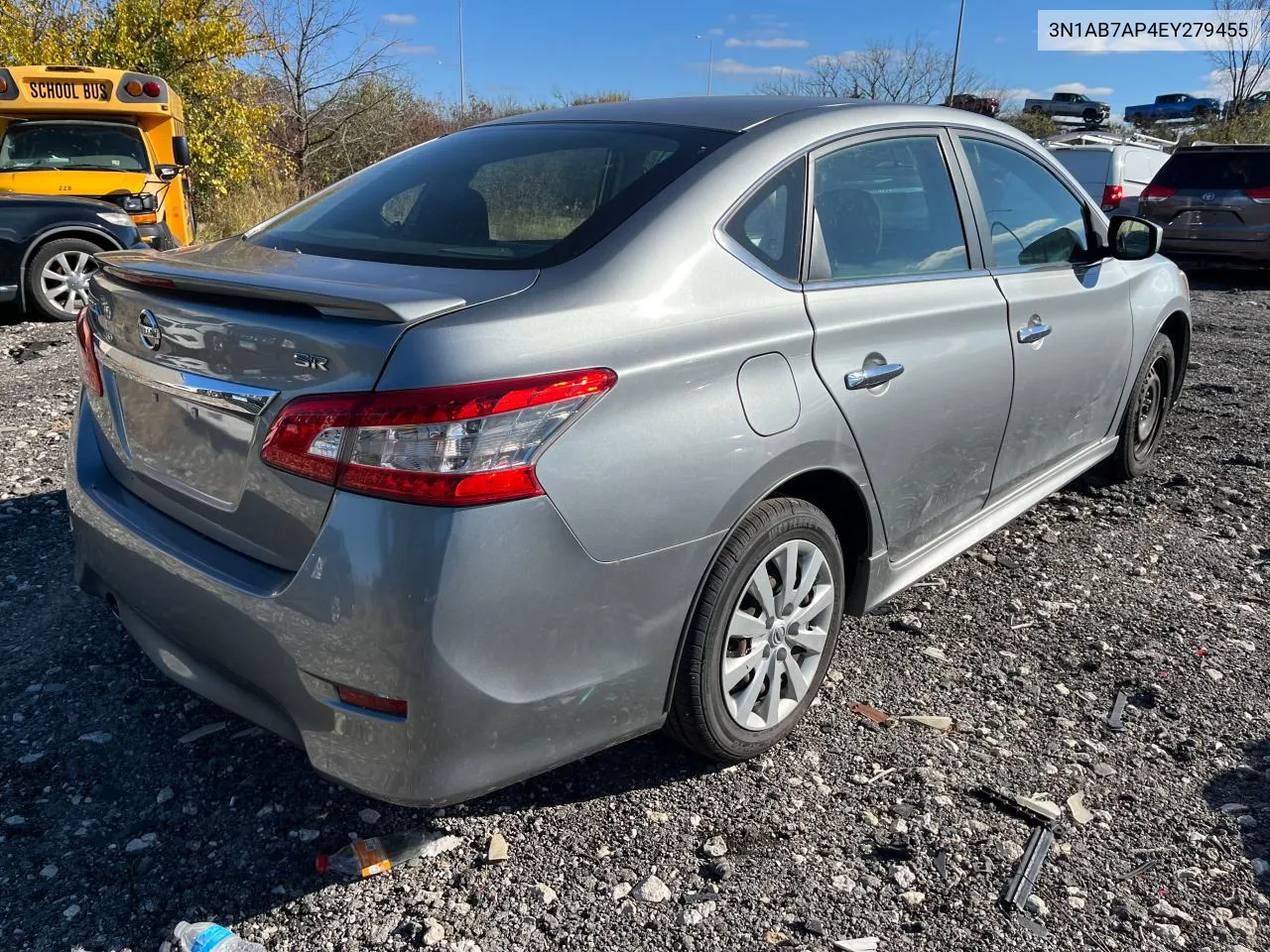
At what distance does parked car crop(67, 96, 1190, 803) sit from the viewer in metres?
1.92

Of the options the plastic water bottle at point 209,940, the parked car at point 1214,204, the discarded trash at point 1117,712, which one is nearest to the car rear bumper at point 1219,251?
the parked car at point 1214,204

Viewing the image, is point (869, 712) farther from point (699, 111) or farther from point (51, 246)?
point (51, 246)

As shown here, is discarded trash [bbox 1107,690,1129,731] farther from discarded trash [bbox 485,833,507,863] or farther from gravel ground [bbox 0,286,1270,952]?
discarded trash [bbox 485,833,507,863]

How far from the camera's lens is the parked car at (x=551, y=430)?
1.92 meters

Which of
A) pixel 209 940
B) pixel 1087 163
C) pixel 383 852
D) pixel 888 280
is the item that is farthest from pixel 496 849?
pixel 1087 163

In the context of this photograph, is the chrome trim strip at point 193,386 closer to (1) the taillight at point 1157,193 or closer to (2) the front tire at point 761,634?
(2) the front tire at point 761,634

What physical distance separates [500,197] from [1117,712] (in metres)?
2.39

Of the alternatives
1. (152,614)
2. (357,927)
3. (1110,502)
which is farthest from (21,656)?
(1110,502)

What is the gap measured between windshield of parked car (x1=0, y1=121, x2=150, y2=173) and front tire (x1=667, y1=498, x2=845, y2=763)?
1007 centimetres

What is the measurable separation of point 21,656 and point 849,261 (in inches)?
112

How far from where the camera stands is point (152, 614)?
2.39 meters

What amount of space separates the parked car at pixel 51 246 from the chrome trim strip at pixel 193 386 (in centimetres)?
732

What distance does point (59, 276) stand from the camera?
345 inches

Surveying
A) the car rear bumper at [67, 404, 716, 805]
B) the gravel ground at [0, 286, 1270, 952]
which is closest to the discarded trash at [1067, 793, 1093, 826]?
the gravel ground at [0, 286, 1270, 952]
